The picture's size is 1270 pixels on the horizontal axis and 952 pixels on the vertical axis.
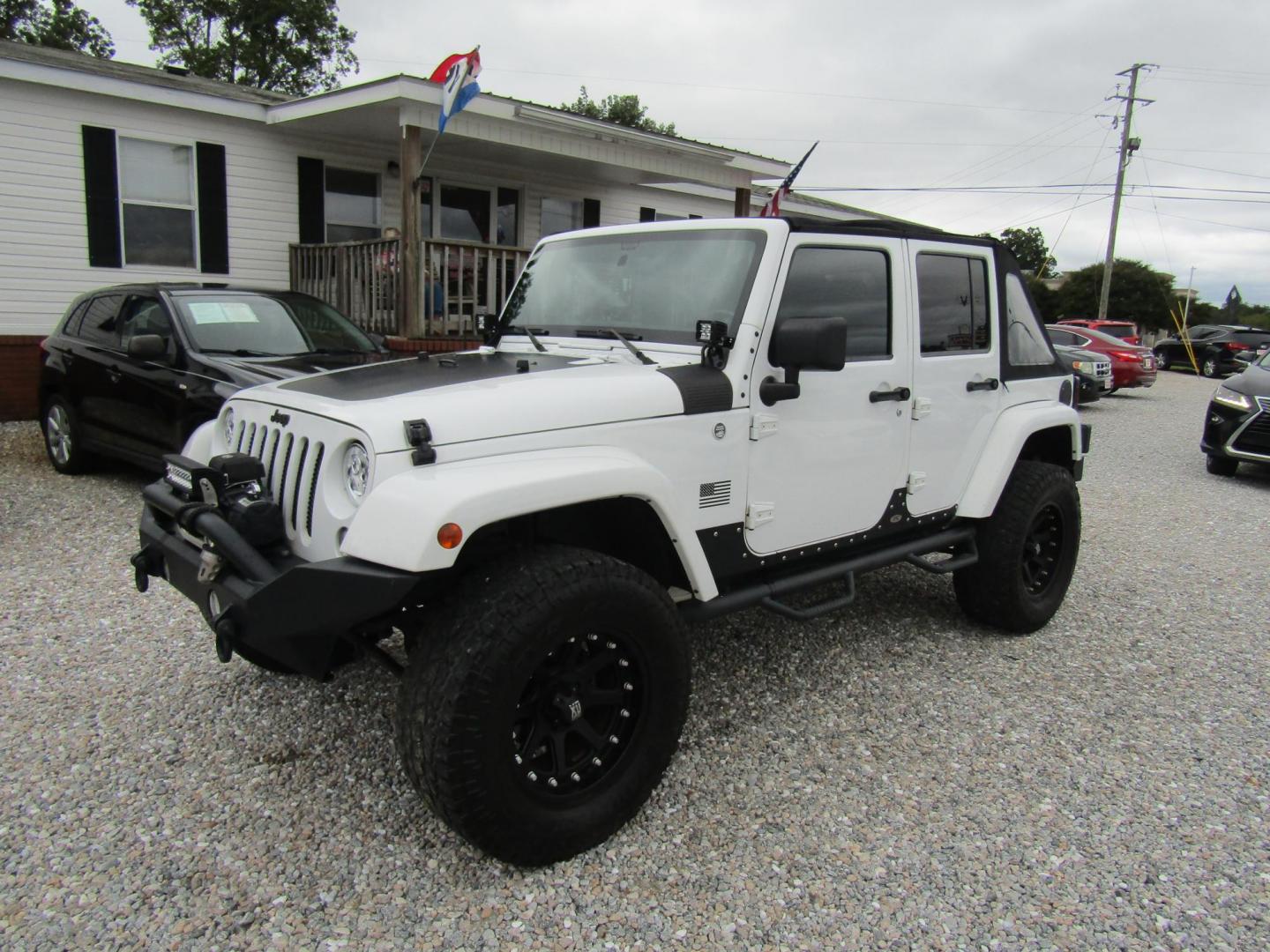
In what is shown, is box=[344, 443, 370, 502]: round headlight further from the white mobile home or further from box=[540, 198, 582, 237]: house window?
box=[540, 198, 582, 237]: house window

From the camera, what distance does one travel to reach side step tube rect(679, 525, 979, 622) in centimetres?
304

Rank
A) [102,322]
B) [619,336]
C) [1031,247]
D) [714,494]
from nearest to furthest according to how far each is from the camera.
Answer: [714,494] → [619,336] → [102,322] → [1031,247]

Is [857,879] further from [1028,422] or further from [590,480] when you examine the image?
[1028,422]

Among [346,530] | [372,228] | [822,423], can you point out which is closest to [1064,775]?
[822,423]

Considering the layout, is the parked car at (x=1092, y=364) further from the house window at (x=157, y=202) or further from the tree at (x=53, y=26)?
the tree at (x=53, y=26)

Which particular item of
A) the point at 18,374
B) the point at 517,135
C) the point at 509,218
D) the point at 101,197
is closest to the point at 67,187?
the point at 101,197

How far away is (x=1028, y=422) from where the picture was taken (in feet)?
13.5

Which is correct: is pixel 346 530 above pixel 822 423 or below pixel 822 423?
below

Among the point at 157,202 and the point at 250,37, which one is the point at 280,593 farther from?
the point at 250,37

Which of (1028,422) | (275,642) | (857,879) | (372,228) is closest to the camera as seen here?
(275,642)

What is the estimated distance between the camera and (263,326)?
652 cm

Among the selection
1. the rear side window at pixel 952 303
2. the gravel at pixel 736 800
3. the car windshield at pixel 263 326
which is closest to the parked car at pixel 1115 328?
the gravel at pixel 736 800

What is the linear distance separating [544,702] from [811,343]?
1382 mm

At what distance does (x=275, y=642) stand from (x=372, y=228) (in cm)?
1054
